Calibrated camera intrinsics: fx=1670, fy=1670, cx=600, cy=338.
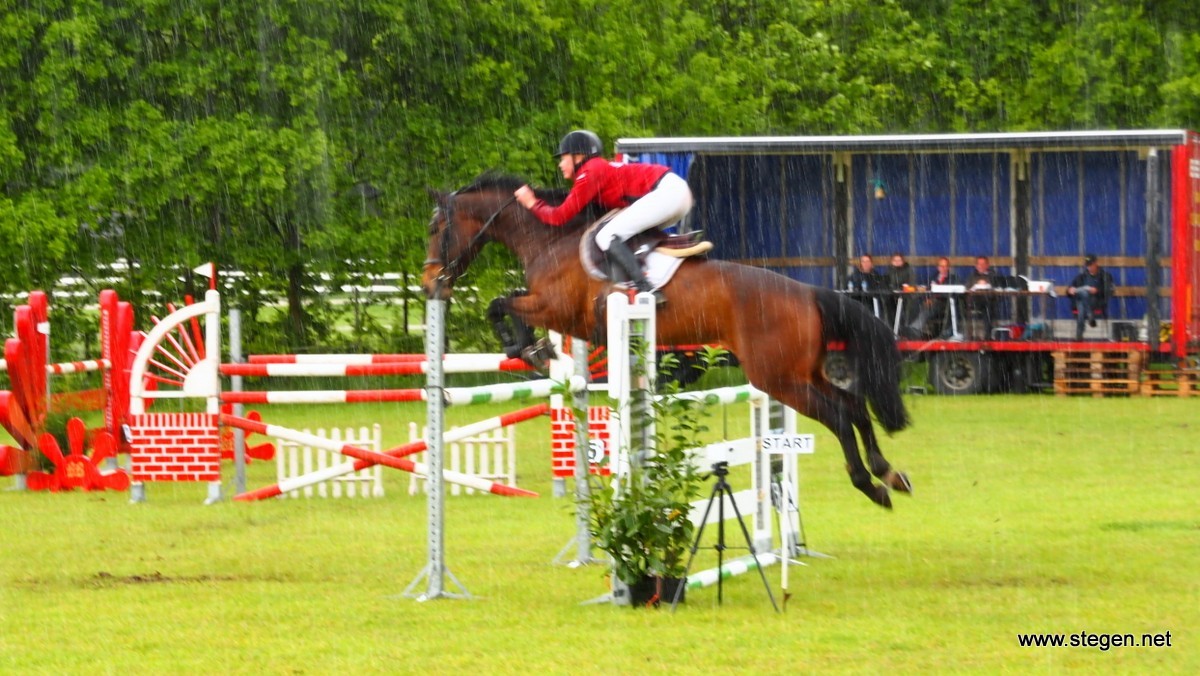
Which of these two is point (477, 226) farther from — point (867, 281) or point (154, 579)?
point (867, 281)

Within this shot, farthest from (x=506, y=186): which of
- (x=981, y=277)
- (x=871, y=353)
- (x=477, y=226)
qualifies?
(x=981, y=277)

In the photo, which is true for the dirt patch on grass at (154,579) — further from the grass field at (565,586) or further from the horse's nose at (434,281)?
the horse's nose at (434,281)

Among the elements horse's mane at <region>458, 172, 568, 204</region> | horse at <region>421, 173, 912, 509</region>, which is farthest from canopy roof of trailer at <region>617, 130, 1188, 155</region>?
horse at <region>421, 173, 912, 509</region>

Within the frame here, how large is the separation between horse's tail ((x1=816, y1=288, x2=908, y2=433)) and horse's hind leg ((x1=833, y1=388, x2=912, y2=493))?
0.23 ft

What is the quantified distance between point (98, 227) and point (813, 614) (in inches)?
628

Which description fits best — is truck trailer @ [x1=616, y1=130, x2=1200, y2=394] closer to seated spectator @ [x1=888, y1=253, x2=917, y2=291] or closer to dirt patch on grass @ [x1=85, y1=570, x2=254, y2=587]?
seated spectator @ [x1=888, y1=253, x2=917, y2=291]

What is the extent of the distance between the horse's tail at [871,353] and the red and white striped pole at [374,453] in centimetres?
212

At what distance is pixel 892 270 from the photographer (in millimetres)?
20000

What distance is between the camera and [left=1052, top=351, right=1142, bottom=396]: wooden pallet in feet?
61.3

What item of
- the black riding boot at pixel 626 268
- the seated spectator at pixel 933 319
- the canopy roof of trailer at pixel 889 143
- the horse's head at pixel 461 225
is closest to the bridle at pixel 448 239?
the horse's head at pixel 461 225

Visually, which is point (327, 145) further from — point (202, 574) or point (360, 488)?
point (202, 574)

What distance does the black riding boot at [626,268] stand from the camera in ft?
27.2

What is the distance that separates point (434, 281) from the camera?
8.96 meters

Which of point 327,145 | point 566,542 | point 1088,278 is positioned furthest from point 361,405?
point 566,542
